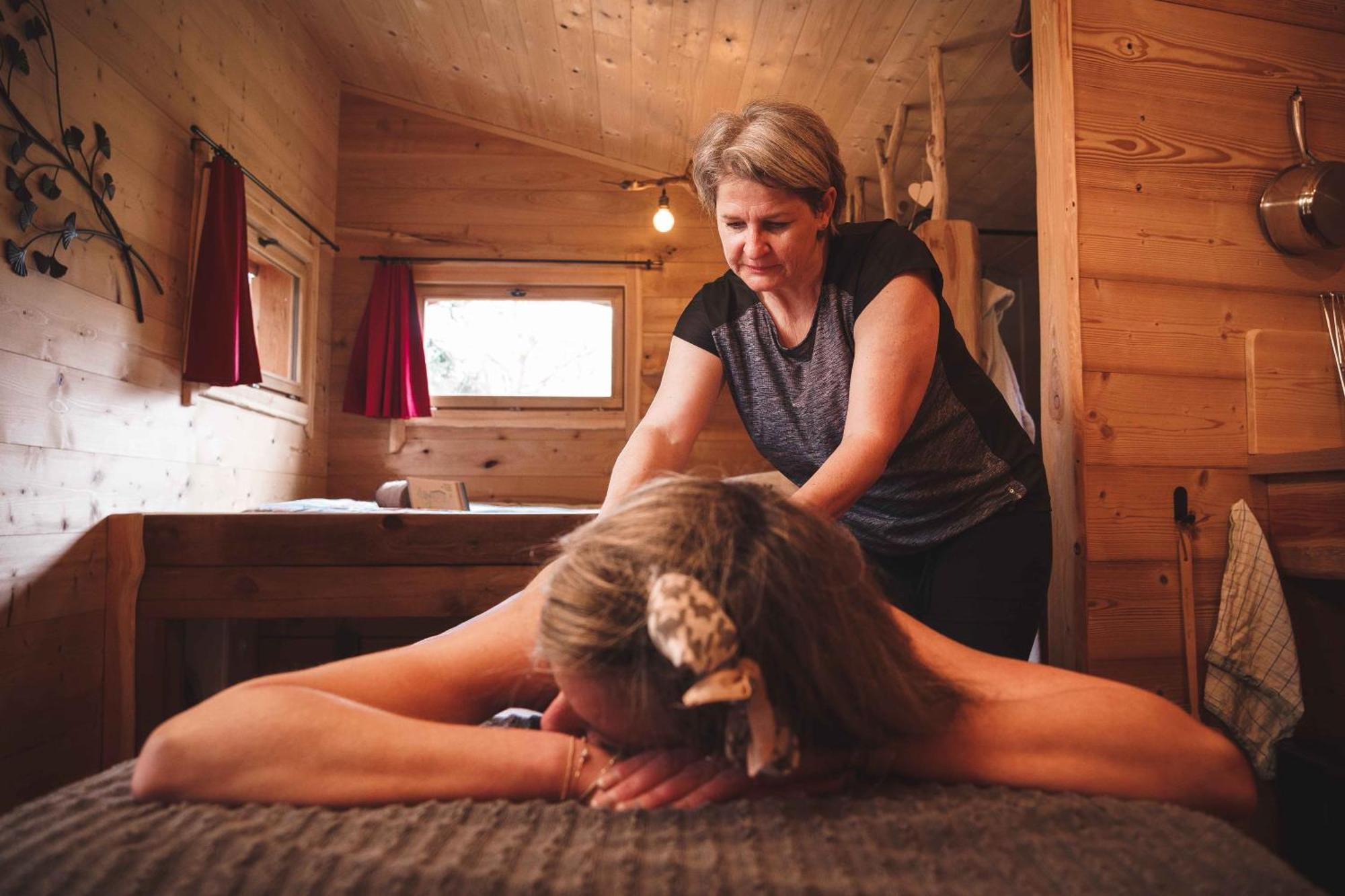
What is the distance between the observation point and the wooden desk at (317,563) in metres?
2.16

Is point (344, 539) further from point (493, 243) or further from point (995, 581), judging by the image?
point (493, 243)

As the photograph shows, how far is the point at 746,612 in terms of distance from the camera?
68cm

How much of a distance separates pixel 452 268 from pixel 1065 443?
3930 millimetres

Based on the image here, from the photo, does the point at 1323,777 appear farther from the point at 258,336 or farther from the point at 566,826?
the point at 258,336

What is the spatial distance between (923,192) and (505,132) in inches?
112

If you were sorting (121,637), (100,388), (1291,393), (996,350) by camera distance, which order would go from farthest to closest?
1. (996,350)
2. (100,388)
3. (121,637)
4. (1291,393)

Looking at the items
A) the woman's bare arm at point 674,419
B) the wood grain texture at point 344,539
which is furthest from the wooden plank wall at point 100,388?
the woman's bare arm at point 674,419

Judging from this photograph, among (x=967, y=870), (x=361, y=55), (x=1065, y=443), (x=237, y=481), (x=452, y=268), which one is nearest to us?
(x=967, y=870)

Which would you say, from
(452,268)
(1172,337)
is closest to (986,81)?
(1172,337)

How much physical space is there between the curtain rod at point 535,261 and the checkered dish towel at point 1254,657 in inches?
146

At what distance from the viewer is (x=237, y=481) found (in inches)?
145

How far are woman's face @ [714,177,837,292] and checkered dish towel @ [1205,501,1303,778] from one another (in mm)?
1107

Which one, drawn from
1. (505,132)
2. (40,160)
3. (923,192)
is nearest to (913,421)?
(923,192)

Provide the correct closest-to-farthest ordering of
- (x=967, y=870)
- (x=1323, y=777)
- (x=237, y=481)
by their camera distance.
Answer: (x=967, y=870) → (x=1323, y=777) → (x=237, y=481)
